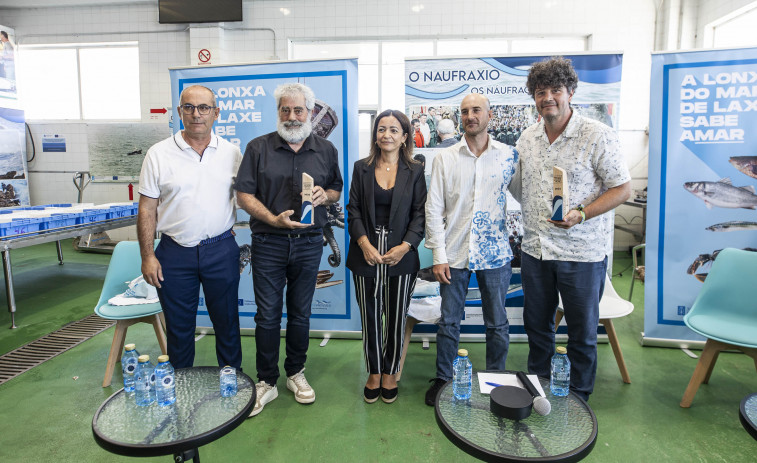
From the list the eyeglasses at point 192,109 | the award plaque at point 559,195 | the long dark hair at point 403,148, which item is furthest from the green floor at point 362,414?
the eyeglasses at point 192,109

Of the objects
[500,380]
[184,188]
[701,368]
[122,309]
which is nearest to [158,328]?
[122,309]

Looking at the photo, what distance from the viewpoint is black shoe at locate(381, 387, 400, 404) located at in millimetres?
2486

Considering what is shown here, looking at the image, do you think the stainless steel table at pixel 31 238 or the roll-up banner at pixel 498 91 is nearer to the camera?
the roll-up banner at pixel 498 91

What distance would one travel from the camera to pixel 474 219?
224 cm

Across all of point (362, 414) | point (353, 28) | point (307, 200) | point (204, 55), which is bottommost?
point (362, 414)

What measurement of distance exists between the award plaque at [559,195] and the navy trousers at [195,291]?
1.57 m

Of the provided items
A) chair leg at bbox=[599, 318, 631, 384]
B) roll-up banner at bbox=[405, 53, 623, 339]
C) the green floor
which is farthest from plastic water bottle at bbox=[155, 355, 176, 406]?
chair leg at bbox=[599, 318, 631, 384]

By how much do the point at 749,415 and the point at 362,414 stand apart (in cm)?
166

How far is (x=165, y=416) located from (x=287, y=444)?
82 centimetres

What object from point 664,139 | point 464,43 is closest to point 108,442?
point 664,139

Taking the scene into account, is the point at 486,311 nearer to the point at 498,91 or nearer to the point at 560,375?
the point at 560,375

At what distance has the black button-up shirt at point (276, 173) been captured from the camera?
2.27m

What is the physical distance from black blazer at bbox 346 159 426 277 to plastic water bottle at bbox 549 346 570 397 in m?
0.88

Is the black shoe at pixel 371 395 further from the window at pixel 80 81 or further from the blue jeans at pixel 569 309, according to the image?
the window at pixel 80 81
